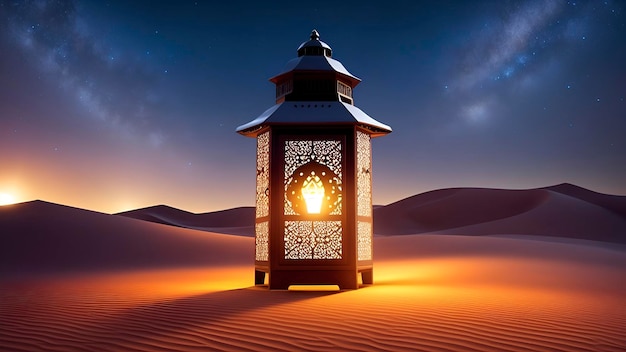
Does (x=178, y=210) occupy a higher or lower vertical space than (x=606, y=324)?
higher

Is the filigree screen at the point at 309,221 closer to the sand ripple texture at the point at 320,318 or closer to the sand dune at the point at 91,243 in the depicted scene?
the sand ripple texture at the point at 320,318

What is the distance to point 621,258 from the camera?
15273 mm

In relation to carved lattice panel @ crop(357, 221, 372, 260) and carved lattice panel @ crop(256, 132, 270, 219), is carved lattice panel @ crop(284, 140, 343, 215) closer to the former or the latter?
carved lattice panel @ crop(256, 132, 270, 219)

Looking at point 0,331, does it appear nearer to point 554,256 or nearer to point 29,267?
point 29,267

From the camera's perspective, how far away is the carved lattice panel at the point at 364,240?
28.9 feet

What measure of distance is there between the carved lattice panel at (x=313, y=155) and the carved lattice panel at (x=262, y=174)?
362 millimetres

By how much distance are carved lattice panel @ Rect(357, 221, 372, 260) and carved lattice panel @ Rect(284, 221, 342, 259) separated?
37 cm

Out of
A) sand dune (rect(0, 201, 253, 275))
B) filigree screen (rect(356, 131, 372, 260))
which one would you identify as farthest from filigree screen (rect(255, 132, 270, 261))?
sand dune (rect(0, 201, 253, 275))

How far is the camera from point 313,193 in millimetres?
8789

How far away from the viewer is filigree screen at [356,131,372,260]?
890 cm

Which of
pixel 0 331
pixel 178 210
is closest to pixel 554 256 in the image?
pixel 0 331

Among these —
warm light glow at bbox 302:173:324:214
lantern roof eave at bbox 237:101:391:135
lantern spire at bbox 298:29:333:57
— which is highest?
lantern spire at bbox 298:29:333:57

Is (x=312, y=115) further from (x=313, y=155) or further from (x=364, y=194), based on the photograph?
(x=364, y=194)

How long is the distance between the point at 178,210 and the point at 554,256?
57239mm
